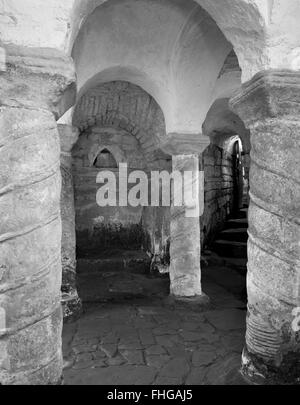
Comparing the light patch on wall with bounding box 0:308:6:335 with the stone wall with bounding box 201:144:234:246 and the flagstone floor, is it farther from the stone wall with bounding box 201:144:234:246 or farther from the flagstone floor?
the stone wall with bounding box 201:144:234:246

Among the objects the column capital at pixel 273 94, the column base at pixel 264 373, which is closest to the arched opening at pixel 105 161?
the column capital at pixel 273 94

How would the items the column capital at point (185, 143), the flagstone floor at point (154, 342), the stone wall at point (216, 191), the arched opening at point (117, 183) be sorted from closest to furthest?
the flagstone floor at point (154, 342), the column capital at point (185, 143), the arched opening at point (117, 183), the stone wall at point (216, 191)

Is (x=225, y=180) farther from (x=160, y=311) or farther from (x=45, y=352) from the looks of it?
(x=45, y=352)

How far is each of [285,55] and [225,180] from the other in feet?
23.5

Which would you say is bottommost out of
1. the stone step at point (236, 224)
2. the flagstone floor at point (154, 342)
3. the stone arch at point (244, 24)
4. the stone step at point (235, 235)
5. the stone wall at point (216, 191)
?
the flagstone floor at point (154, 342)

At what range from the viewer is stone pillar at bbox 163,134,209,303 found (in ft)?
15.6

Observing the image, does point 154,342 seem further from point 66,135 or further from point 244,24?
point 244,24

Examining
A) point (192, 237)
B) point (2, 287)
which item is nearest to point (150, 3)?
point (192, 237)

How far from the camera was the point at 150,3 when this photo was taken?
13.5ft

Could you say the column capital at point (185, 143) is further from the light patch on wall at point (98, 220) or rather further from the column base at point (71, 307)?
the light patch on wall at point (98, 220)

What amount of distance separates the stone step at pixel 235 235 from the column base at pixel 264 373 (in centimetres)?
564

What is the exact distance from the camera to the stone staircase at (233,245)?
23.6ft

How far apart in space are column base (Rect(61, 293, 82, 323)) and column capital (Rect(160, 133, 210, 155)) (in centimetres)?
230

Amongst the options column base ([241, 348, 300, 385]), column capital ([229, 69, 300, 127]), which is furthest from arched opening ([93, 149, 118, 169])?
column base ([241, 348, 300, 385])
